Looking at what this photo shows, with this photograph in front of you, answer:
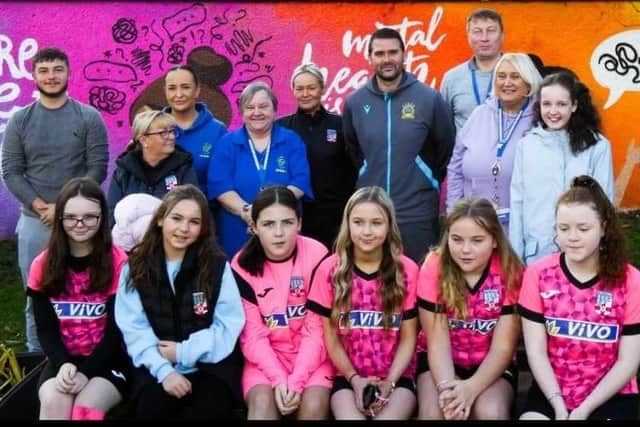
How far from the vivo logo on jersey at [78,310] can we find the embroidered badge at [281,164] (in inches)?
55.7

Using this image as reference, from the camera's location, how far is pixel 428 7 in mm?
8602

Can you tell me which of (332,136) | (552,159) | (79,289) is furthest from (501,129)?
(79,289)

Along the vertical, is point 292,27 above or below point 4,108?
above

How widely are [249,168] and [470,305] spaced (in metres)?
1.77

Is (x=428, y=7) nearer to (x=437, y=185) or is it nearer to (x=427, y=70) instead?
(x=427, y=70)

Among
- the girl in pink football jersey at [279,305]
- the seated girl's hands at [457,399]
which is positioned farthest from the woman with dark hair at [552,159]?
the girl in pink football jersey at [279,305]

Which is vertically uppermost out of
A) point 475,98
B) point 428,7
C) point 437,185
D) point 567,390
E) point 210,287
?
point 428,7

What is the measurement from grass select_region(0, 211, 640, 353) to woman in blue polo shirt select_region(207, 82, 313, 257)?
6.09ft

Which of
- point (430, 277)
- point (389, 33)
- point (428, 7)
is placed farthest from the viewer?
point (428, 7)

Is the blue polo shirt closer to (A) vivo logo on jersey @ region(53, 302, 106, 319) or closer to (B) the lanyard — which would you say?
(B) the lanyard

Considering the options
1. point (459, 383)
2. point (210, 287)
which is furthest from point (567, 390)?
point (210, 287)

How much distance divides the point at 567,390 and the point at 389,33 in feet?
8.03

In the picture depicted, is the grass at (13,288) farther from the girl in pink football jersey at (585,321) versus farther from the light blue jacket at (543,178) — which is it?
the girl in pink football jersey at (585,321)

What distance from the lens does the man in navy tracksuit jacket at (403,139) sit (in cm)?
Result: 587
